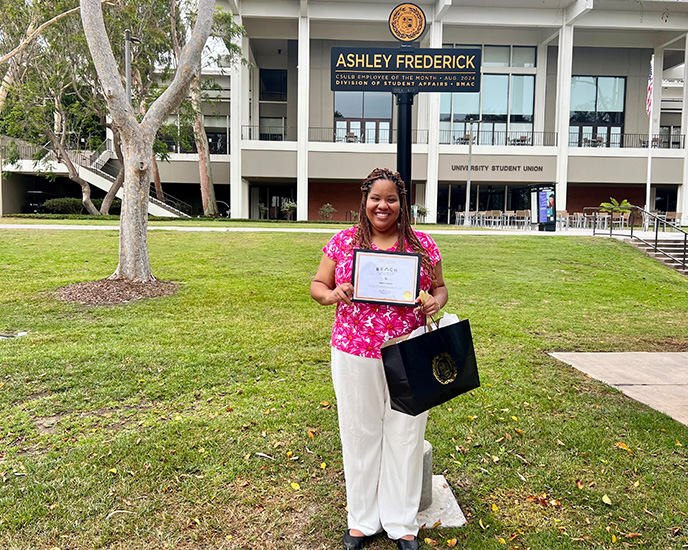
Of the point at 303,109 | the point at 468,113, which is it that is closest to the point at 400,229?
the point at 303,109

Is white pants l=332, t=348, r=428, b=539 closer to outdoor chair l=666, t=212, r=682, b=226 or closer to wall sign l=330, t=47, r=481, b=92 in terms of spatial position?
wall sign l=330, t=47, r=481, b=92

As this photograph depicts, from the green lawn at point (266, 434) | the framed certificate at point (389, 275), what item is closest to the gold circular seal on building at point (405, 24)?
the framed certificate at point (389, 275)

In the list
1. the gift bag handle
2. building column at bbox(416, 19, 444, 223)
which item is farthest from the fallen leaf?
building column at bbox(416, 19, 444, 223)

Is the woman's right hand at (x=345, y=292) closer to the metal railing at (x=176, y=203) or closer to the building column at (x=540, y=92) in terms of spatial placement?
the metal railing at (x=176, y=203)

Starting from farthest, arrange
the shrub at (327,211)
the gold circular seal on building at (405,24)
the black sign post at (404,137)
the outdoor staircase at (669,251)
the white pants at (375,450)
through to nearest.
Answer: the shrub at (327,211) → the outdoor staircase at (669,251) → the gold circular seal on building at (405,24) → the black sign post at (404,137) → the white pants at (375,450)

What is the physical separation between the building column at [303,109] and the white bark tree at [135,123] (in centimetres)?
1875

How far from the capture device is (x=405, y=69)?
12.8 ft

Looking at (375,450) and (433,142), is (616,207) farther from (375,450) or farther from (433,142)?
(375,450)

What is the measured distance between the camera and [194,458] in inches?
142

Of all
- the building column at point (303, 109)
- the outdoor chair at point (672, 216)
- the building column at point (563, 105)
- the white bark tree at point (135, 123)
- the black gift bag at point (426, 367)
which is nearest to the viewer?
the black gift bag at point (426, 367)

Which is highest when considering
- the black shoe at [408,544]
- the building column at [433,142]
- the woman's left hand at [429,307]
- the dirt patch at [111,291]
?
the building column at [433,142]

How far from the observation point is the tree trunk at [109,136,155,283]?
28.4 feet

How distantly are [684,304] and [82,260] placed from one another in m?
11.7

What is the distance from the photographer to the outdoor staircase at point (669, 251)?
13298 mm
